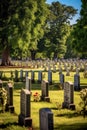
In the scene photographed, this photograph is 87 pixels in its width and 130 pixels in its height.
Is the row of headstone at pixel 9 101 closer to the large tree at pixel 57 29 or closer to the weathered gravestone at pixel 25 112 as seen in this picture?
the weathered gravestone at pixel 25 112

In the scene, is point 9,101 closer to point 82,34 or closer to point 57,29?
point 82,34

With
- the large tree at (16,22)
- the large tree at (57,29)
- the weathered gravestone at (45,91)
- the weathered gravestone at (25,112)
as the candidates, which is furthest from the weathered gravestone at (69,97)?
the large tree at (57,29)

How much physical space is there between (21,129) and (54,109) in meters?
3.82

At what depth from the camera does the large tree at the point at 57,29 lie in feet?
280

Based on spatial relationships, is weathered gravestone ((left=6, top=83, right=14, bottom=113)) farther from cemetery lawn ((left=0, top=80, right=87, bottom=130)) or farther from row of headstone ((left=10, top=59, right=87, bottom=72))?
row of headstone ((left=10, top=59, right=87, bottom=72))

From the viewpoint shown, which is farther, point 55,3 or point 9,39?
point 55,3

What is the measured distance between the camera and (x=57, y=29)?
88.7m

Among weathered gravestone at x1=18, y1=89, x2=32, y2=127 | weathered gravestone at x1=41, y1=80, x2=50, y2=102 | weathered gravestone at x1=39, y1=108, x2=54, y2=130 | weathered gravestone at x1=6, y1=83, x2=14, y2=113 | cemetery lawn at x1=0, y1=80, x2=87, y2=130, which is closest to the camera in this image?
weathered gravestone at x1=39, y1=108, x2=54, y2=130

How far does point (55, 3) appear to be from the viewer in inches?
3696

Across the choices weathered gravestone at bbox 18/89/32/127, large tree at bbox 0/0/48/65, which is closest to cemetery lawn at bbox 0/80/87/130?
weathered gravestone at bbox 18/89/32/127

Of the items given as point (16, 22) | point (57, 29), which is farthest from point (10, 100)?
point (57, 29)

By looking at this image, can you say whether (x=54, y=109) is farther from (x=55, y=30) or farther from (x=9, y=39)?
(x=55, y=30)

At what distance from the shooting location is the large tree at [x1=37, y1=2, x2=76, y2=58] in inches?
3358

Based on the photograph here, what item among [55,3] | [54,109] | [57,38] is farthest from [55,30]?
[54,109]
